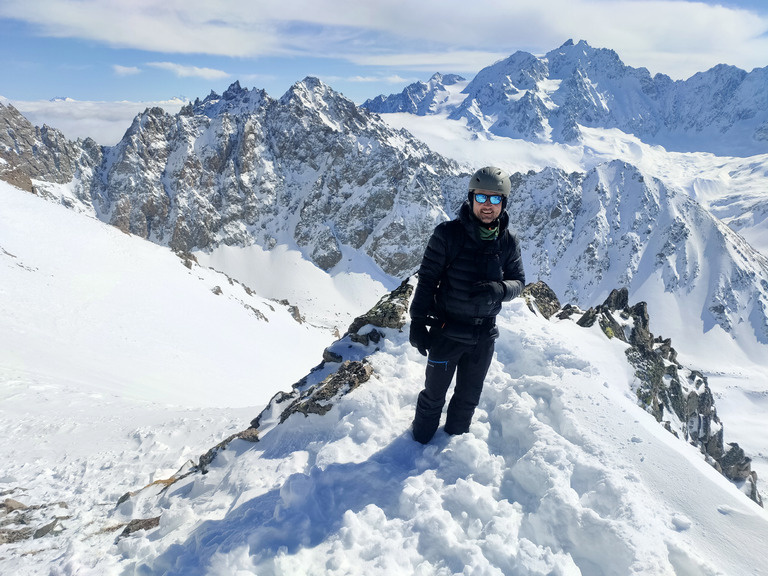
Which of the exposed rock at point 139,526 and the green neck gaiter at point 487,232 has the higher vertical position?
the green neck gaiter at point 487,232

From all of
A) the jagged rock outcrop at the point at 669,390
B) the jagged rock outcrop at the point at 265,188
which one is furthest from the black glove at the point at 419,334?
the jagged rock outcrop at the point at 265,188

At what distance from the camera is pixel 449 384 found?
630 cm

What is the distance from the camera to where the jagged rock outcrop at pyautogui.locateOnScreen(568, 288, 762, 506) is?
13273 millimetres

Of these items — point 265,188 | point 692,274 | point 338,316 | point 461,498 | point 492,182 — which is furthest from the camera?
point 692,274

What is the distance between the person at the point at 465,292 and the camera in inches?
222

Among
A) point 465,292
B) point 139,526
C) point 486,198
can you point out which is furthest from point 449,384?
point 139,526

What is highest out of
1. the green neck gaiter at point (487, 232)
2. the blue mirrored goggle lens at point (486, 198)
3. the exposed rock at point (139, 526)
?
the blue mirrored goggle lens at point (486, 198)

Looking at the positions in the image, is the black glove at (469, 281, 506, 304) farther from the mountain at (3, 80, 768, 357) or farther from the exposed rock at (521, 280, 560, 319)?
the mountain at (3, 80, 768, 357)

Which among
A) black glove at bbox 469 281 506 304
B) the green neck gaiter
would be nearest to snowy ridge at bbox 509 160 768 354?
black glove at bbox 469 281 506 304

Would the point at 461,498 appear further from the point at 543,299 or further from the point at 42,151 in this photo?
the point at 42,151

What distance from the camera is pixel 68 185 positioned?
165625mm

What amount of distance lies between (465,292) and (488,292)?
11.8 inches

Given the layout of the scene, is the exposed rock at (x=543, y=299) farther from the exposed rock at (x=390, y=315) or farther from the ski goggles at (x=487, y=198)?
the ski goggles at (x=487, y=198)

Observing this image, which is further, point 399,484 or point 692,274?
point 692,274
